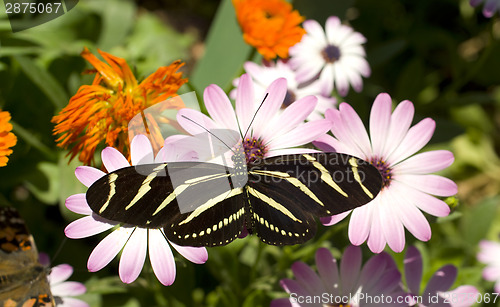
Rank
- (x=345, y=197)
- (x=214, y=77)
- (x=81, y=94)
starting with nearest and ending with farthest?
(x=345, y=197)
(x=81, y=94)
(x=214, y=77)

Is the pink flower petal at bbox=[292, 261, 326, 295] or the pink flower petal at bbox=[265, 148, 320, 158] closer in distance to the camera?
the pink flower petal at bbox=[265, 148, 320, 158]

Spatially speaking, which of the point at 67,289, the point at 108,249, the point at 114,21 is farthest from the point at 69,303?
the point at 114,21

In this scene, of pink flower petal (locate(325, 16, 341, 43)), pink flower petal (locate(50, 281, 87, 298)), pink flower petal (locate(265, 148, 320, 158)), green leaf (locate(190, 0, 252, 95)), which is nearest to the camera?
pink flower petal (locate(265, 148, 320, 158))

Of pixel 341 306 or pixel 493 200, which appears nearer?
pixel 341 306

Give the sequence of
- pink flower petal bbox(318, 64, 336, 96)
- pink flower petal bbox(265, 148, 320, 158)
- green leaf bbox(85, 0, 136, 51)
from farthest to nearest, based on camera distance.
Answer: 1. green leaf bbox(85, 0, 136, 51)
2. pink flower petal bbox(318, 64, 336, 96)
3. pink flower petal bbox(265, 148, 320, 158)

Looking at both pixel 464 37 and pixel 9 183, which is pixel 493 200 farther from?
pixel 9 183

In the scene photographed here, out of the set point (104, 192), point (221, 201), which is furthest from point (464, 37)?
point (104, 192)

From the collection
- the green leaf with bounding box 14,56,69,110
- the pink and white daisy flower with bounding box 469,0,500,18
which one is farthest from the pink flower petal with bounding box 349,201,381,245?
the green leaf with bounding box 14,56,69,110

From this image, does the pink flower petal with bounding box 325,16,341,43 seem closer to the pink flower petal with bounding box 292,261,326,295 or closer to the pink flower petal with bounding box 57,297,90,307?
the pink flower petal with bounding box 292,261,326,295
